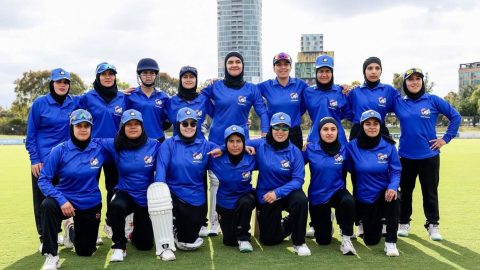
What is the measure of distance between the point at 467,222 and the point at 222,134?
3.86 meters

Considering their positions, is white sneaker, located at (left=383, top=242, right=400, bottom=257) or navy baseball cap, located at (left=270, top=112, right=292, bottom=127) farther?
navy baseball cap, located at (left=270, top=112, right=292, bottom=127)

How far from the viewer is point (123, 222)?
5070 millimetres

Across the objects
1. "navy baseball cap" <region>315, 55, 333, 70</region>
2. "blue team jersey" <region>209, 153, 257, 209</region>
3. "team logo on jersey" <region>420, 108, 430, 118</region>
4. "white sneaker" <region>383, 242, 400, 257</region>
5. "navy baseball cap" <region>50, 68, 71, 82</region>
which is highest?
"navy baseball cap" <region>315, 55, 333, 70</region>

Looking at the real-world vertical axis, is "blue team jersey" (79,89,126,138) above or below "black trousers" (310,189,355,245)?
A: above

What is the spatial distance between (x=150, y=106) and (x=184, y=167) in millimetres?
1260

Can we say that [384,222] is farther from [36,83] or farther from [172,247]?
[36,83]

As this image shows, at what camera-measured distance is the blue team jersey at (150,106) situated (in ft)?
20.2

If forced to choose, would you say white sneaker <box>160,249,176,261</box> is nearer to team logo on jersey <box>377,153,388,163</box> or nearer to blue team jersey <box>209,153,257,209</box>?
blue team jersey <box>209,153,257,209</box>

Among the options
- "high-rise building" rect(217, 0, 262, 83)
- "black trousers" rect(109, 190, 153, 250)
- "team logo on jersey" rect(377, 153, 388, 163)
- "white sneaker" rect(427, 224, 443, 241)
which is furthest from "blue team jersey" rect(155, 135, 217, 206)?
"high-rise building" rect(217, 0, 262, 83)

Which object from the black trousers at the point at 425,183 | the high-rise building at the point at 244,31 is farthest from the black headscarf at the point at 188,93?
the high-rise building at the point at 244,31

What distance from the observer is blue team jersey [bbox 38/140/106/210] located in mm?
4906

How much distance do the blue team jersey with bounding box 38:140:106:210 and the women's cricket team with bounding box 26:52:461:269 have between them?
12 millimetres

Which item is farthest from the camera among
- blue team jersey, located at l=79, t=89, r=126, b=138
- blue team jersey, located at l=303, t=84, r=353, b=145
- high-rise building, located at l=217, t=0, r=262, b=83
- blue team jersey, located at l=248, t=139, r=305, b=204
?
high-rise building, located at l=217, t=0, r=262, b=83

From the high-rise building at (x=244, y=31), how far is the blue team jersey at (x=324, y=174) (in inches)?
4462
